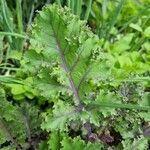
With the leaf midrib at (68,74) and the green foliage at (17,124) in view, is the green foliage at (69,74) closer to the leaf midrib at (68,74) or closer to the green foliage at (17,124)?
the leaf midrib at (68,74)

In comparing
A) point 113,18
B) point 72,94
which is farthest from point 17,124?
point 113,18

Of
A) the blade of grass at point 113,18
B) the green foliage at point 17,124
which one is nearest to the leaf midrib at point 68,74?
the green foliage at point 17,124

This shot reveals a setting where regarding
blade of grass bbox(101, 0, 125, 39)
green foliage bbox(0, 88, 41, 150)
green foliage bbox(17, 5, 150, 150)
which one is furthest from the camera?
blade of grass bbox(101, 0, 125, 39)

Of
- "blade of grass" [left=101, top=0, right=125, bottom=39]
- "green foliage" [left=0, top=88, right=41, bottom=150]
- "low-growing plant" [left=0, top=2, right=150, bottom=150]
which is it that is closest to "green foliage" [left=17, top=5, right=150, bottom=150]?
"low-growing plant" [left=0, top=2, right=150, bottom=150]

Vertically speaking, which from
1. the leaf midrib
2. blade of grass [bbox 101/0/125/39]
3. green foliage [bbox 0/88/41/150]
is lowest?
green foliage [bbox 0/88/41/150]

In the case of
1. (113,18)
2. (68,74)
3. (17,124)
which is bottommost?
(17,124)

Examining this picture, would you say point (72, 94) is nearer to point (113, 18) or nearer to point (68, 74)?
point (68, 74)

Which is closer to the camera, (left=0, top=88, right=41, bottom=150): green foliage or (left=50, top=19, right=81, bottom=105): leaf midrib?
(left=50, top=19, right=81, bottom=105): leaf midrib

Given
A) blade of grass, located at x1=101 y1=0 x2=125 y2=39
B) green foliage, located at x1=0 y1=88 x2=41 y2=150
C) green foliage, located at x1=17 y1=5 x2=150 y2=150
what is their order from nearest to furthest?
green foliage, located at x1=17 y1=5 x2=150 y2=150
green foliage, located at x1=0 y1=88 x2=41 y2=150
blade of grass, located at x1=101 y1=0 x2=125 y2=39

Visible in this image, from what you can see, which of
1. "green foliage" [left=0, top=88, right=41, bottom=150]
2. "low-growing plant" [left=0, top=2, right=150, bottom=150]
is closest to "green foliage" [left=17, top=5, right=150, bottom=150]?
"low-growing plant" [left=0, top=2, right=150, bottom=150]

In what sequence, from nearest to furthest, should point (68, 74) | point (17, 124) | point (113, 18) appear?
point (68, 74) < point (17, 124) < point (113, 18)

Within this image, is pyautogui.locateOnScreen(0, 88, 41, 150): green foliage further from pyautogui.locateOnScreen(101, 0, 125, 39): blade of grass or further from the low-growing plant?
pyautogui.locateOnScreen(101, 0, 125, 39): blade of grass

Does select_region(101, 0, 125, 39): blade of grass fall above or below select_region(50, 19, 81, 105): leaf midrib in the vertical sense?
above

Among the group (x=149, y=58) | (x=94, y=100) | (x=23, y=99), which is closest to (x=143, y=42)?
(x=149, y=58)
